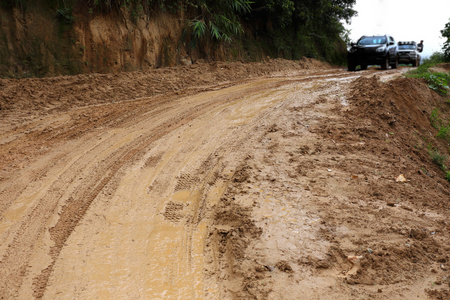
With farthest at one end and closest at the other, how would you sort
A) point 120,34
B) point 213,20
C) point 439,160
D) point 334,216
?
point 213,20, point 120,34, point 439,160, point 334,216

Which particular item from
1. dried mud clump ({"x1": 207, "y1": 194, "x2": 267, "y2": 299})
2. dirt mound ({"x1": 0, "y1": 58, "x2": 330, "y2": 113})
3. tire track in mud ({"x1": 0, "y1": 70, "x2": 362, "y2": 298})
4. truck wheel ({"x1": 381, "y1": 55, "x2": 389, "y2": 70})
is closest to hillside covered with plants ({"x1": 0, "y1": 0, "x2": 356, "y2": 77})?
dirt mound ({"x1": 0, "y1": 58, "x2": 330, "y2": 113})

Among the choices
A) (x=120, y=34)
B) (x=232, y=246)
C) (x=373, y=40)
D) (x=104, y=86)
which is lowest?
(x=232, y=246)

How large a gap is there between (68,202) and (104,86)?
4.71m

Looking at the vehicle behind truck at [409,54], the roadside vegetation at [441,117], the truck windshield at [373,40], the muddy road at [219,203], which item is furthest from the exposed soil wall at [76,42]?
the vehicle behind truck at [409,54]

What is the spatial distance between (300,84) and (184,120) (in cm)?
490

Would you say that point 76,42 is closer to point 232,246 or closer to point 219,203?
point 219,203

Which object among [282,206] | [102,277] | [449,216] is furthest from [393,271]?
[102,277]

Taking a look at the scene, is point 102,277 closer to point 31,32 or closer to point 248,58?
point 31,32

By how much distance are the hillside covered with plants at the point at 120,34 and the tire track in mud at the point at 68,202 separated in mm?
3032

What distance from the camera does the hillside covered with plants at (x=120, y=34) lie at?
7.71 meters

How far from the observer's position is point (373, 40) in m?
15.3

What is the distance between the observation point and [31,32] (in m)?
7.84

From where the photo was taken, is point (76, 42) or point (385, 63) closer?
point (76, 42)

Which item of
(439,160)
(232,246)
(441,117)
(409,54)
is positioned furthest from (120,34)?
(409,54)
